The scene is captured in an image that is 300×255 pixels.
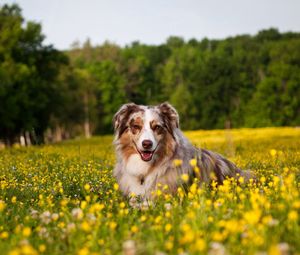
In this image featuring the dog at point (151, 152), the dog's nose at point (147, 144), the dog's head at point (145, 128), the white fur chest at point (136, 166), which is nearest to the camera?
the dog's nose at point (147, 144)

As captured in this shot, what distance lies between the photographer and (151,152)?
7.74 m

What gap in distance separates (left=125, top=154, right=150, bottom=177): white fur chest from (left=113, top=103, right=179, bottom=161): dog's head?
0.10 metres

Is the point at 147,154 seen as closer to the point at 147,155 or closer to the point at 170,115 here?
the point at 147,155

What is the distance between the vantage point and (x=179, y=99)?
86938 millimetres

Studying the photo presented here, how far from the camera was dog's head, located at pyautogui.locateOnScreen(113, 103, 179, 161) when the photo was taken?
7598 mm

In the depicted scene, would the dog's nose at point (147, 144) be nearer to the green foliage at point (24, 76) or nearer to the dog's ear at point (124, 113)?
the dog's ear at point (124, 113)

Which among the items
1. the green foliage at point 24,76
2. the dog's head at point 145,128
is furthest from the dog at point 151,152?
the green foliage at point 24,76

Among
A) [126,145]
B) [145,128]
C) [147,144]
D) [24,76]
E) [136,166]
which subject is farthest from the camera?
[24,76]

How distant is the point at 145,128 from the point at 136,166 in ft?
2.35

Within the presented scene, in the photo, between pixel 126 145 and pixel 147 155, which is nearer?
pixel 147 155

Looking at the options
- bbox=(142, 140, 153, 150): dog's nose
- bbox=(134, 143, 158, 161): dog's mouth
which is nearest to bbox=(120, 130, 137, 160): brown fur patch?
bbox=(134, 143, 158, 161): dog's mouth

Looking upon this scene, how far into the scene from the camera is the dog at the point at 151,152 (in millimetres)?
7707

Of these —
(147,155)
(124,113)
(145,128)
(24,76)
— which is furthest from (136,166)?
(24,76)

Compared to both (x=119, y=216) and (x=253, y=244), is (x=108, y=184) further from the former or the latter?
(x=253, y=244)
